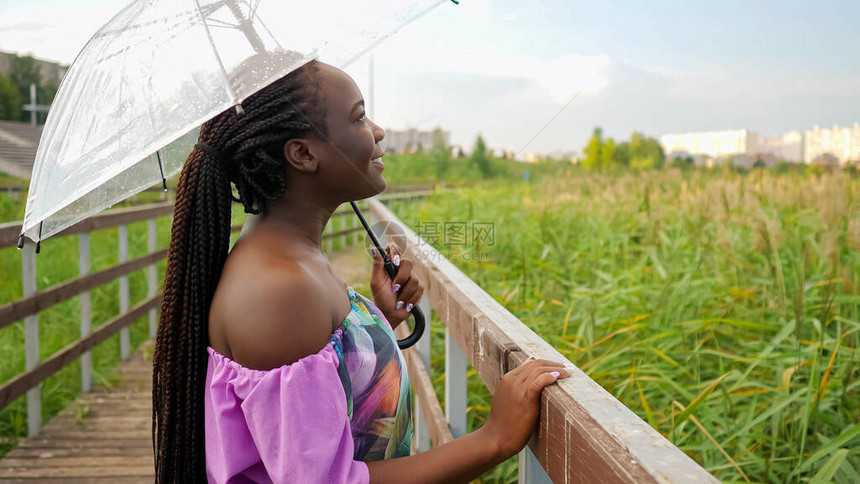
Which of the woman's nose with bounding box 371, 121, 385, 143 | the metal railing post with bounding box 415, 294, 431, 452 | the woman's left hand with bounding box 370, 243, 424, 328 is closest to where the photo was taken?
the woman's nose with bounding box 371, 121, 385, 143

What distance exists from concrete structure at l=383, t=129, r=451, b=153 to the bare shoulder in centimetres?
57

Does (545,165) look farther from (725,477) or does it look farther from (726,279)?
(725,477)

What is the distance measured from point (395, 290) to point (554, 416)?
694 millimetres

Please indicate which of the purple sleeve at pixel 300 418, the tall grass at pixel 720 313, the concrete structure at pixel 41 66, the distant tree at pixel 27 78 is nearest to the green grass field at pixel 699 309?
the tall grass at pixel 720 313

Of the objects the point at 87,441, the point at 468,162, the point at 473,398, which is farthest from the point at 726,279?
the point at 87,441

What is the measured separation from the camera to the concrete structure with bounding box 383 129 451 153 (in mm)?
1553

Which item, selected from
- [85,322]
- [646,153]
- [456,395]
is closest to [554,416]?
[456,395]

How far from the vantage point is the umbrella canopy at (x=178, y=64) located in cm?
110

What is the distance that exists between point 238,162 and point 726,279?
7.32 ft

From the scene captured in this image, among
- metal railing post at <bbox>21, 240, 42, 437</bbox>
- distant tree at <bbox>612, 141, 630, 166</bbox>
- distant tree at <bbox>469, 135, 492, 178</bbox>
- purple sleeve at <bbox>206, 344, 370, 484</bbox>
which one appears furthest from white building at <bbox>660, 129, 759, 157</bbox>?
purple sleeve at <bbox>206, 344, 370, 484</bbox>

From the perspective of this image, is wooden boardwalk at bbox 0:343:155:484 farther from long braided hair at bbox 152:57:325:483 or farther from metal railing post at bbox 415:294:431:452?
long braided hair at bbox 152:57:325:483

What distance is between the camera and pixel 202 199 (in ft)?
3.78

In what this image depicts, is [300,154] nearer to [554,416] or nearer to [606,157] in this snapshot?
[554,416]

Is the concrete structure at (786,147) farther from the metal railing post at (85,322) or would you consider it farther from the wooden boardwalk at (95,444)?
the metal railing post at (85,322)
